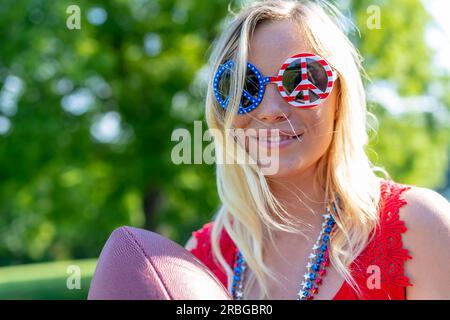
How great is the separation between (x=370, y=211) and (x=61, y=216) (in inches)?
430

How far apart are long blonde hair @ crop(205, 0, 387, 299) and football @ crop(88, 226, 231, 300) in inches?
24.7

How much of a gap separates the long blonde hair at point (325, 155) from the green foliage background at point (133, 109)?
8.40m

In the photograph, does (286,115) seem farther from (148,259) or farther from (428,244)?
(148,259)

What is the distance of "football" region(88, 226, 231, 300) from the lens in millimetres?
1370

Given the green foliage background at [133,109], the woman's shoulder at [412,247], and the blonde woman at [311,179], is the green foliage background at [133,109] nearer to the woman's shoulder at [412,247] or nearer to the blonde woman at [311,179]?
the blonde woman at [311,179]

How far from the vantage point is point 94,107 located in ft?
38.6

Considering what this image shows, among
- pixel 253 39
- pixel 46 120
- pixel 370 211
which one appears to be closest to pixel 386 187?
pixel 370 211

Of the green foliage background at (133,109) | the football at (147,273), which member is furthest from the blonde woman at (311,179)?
the green foliage background at (133,109)

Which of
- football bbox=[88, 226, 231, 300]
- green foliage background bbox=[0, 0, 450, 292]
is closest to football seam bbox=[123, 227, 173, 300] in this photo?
football bbox=[88, 226, 231, 300]

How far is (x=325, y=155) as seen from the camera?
220 centimetres

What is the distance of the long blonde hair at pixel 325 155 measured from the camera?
2.07 metres

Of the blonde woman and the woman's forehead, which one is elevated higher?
the woman's forehead

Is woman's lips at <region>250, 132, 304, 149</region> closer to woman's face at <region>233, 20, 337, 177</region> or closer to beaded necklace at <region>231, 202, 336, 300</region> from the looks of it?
woman's face at <region>233, 20, 337, 177</region>
